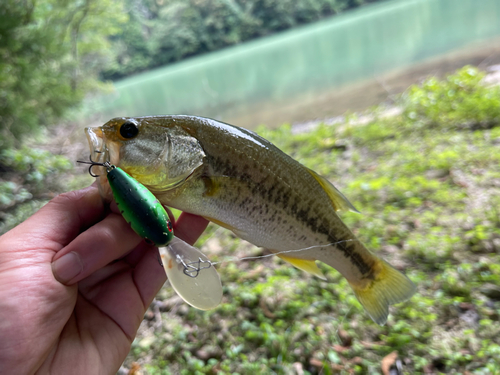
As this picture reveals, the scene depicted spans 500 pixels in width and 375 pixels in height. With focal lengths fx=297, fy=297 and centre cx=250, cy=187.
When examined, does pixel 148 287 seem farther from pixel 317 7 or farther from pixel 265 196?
pixel 317 7

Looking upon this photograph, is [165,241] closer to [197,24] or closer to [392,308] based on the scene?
[392,308]

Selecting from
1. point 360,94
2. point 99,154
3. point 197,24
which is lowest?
point 197,24

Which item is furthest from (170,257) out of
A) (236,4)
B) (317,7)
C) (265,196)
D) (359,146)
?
(317,7)

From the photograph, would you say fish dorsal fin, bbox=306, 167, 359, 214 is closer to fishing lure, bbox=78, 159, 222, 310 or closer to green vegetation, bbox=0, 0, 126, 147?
fishing lure, bbox=78, 159, 222, 310

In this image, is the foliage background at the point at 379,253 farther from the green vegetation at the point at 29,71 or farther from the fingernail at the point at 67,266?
the fingernail at the point at 67,266

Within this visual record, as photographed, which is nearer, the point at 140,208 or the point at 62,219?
the point at 140,208

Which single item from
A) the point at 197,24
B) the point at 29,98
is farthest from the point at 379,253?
the point at 197,24

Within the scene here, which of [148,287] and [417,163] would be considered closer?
[148,287]

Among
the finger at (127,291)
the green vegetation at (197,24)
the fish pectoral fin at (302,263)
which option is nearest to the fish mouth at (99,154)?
the finger at (127,291)
